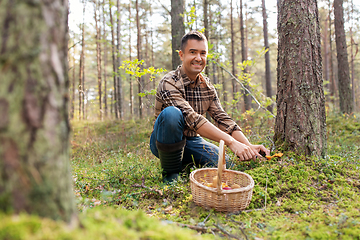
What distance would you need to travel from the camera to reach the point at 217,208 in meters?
1.97

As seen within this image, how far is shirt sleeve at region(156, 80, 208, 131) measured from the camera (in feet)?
8.77

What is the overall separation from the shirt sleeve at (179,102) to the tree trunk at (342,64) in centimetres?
839

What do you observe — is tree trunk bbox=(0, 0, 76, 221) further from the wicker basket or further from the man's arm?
the man's arm

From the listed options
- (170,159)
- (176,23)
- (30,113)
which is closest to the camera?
(30,113)

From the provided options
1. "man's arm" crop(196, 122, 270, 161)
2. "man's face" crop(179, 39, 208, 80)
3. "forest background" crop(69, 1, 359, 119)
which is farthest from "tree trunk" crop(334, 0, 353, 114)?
"man's face" crop(179, 39, 208, 80)

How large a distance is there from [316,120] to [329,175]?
2.31 ft

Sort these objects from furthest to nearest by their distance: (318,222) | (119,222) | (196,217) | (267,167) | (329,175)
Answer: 1. (267,167)
2. (329,175)
3. (196,217)
4. (318,222)
5. (119,222)

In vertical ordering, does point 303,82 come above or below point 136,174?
above

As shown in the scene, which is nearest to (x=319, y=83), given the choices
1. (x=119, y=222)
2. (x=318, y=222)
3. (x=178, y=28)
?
(x=318, y=222)

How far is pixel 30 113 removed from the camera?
76 centimetres

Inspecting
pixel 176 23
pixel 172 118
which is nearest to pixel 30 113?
pixel 172 118

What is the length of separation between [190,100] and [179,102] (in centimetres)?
53

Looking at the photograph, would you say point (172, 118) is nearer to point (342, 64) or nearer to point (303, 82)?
point (303, 82)

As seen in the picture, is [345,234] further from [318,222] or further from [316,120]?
[316,120]
